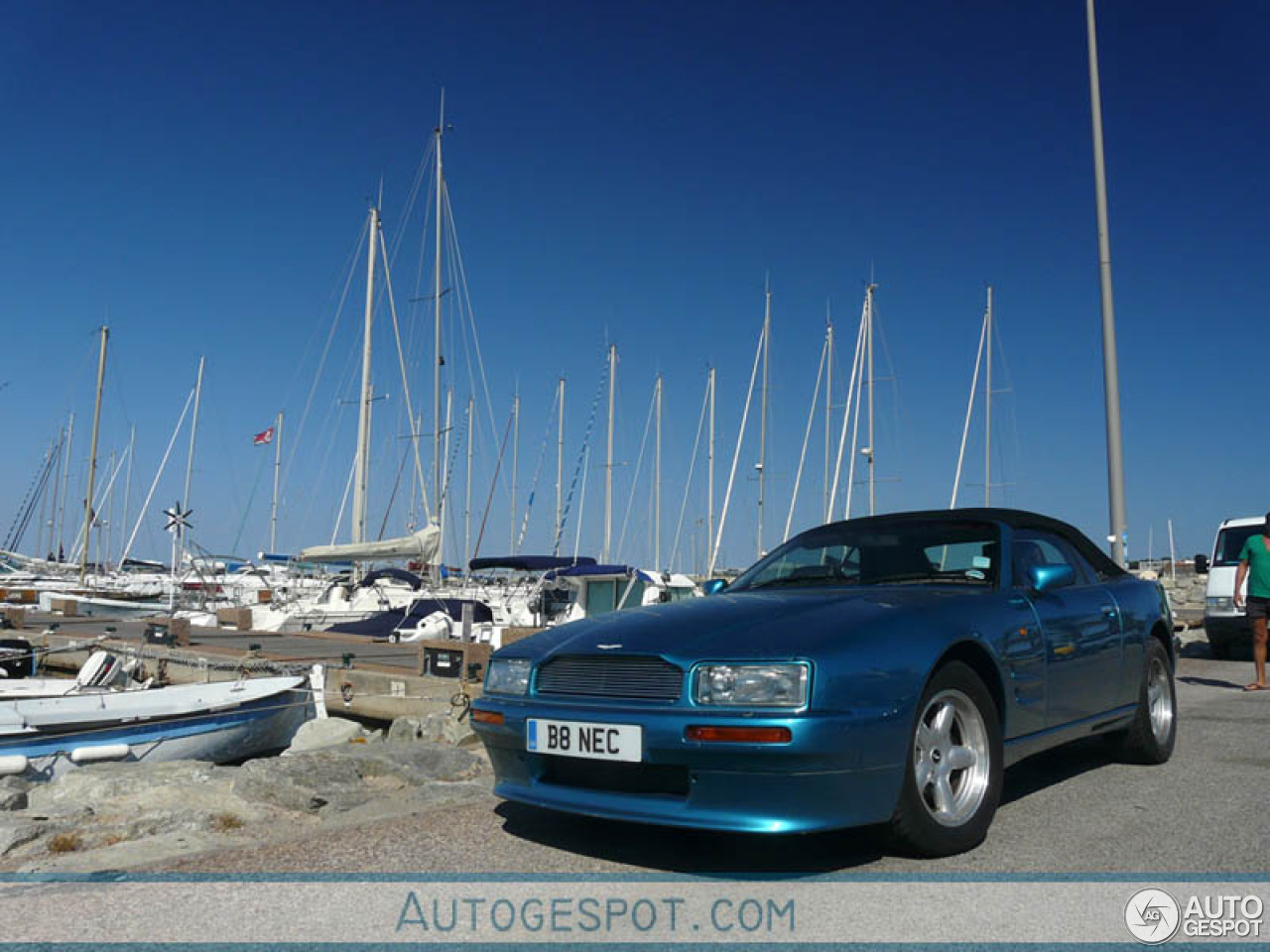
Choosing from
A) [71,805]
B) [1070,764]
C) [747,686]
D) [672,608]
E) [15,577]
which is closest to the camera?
[747,686]

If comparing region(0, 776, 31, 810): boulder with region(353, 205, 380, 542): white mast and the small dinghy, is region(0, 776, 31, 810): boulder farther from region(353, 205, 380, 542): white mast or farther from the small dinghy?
region(353, 205, 380, 542): white mast

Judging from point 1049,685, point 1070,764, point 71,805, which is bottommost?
point 71,805

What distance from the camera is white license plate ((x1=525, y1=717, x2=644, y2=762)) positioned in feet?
11.9

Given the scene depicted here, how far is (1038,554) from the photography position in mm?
5379

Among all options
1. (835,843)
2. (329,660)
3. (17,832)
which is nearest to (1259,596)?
(835,843)

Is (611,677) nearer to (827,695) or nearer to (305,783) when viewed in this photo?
(827,695)

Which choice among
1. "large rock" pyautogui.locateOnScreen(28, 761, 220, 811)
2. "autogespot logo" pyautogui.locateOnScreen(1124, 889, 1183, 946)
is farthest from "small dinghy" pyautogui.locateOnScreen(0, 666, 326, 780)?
"autogespot logo" pyautogui.locateOnScreen(1124, 889, 1183, 946)

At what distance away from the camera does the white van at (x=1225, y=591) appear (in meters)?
12.7

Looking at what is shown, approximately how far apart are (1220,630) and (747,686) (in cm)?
1164

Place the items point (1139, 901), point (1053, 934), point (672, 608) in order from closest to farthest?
point (1053, 934) → point (1139, 901) → point (672, 608)

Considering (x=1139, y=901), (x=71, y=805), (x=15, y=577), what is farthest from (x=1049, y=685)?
(x=15, y=577)

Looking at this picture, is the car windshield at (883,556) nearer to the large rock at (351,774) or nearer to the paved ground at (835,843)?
the paved ground at (835,843)

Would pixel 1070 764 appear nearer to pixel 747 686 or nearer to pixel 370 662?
A: pixel 747 686

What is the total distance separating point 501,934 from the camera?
10.2ft
